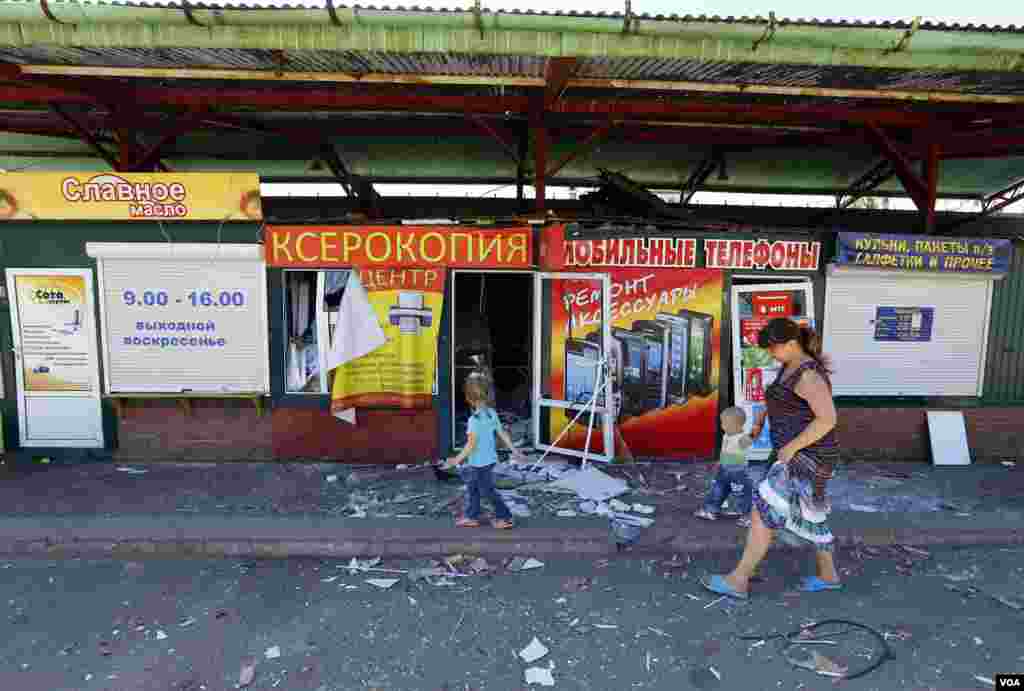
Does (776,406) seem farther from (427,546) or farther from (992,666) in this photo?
(427,546)

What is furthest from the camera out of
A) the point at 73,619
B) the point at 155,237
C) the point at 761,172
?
the point at 761,172

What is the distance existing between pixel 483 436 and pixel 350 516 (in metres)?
1.56

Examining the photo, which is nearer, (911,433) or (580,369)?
(580,369)

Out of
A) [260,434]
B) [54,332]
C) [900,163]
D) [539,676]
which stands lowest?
[539,676]

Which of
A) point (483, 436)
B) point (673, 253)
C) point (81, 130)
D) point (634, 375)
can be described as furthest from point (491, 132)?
point (81, 130)

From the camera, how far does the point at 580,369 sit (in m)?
6.98

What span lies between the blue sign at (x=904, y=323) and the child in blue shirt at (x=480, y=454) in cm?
503

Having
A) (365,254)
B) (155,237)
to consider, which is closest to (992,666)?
(365,254)

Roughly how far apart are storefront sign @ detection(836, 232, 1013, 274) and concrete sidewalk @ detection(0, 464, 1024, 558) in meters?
2.45

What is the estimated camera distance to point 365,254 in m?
6.71

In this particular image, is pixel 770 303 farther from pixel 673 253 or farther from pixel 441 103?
pixel 441 103

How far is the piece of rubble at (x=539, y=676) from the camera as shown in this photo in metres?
3.40

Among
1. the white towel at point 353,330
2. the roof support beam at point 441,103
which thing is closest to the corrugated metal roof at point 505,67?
the roof support beam at point 441,103

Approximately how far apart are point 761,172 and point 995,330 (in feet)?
14.8
